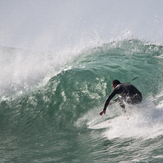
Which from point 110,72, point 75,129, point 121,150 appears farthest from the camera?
point 110,72

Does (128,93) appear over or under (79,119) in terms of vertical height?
over

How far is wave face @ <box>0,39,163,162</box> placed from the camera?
4156 millimetres

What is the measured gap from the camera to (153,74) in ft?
36.2

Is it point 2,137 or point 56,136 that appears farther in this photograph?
point 2,137

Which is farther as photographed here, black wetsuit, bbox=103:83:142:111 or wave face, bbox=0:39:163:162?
black wetsuit, bbox=103:83:142:111

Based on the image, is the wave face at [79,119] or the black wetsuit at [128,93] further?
the black wetsuit at [128,93]

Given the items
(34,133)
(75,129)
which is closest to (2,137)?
(34,133)

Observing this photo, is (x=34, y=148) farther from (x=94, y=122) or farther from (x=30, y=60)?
(x=30, y=60)

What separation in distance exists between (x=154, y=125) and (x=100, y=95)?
12.5 ft

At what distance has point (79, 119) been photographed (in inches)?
271

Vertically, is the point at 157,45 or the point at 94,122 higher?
the point at 157,45

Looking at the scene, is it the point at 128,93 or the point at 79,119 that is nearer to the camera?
the point at 128,93

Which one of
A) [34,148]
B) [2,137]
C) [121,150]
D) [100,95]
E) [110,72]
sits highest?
[110,72]

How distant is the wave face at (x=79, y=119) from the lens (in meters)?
4.16
